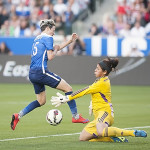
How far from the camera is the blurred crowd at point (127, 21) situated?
86.2 ft

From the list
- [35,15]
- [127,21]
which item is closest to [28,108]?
[127,21]

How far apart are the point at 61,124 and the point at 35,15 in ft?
53.4

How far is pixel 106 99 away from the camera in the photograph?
10.3m

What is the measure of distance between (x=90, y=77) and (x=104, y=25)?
410 cm

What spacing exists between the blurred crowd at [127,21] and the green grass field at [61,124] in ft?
17.0

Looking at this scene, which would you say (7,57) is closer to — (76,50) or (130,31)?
(76,50)

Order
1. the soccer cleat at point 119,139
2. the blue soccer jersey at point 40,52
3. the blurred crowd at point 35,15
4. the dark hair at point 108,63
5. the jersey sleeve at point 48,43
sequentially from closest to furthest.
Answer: the soccer cleat at point 119,139 → the dark hair at point 108,63 → the jersey sleeve at point 48,43 → the blue soccer jersey at point 40,52 → the blurred crowd at point 35,15

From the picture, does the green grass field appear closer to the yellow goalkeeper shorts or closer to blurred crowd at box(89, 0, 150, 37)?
the yellow goalkeeper shorts

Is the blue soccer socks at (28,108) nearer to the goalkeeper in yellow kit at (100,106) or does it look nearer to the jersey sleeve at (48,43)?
the jersey sleeve at (48,43)

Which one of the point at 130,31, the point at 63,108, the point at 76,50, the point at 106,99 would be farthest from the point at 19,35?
the point at 106,99

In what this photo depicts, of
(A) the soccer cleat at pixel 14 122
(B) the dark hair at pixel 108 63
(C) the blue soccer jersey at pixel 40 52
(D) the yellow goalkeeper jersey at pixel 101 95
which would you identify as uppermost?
(C) the blue soccer jersey at pixel 40 52

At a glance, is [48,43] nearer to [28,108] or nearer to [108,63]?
[28,108]

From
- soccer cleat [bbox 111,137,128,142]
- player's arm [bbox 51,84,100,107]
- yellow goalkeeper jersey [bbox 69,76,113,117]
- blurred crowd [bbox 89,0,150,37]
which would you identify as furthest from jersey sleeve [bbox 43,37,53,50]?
blurred crowd [bbox 89,0,150,37]

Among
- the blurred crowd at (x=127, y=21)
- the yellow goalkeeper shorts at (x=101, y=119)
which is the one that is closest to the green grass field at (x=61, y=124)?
the yellow goalkeeper shorts at (x=101, y=119)
